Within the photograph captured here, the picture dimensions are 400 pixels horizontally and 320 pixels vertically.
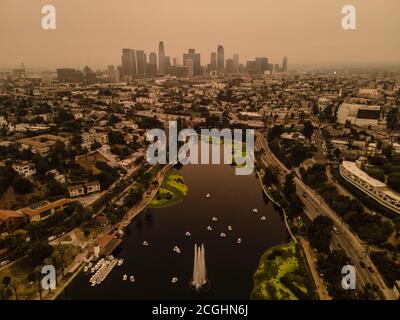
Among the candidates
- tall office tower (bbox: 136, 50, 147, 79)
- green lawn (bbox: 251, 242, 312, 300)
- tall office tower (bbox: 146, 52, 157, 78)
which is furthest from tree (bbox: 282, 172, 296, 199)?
tall office tower (bbox: 146, 52, 157, 78)

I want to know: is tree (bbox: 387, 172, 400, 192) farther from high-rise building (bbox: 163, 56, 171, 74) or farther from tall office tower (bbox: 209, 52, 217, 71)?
tall office tower (bbox: 209, 52, 217, 71)

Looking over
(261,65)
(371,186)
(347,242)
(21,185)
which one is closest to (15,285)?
(21,185)

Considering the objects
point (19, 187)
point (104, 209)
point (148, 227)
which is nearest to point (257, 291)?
point (148, 227)

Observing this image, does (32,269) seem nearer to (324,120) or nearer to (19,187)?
(19,187)

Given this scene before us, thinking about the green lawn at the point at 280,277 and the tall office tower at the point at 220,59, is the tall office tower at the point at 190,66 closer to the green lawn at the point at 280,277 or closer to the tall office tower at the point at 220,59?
the tall office tower at the point at 220,59

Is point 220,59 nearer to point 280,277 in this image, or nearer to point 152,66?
point 152,66

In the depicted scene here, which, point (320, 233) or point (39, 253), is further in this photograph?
point (320, 233)

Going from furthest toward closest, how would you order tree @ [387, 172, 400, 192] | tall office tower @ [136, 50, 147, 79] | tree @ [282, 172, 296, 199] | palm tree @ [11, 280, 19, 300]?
tall office tower @ [136, 50, 147, 79]
tree @ [282, 172, 296, 199]
tree @ [387, 172, 400, 192]
palm tree @ [11, 280, 19, 300]
